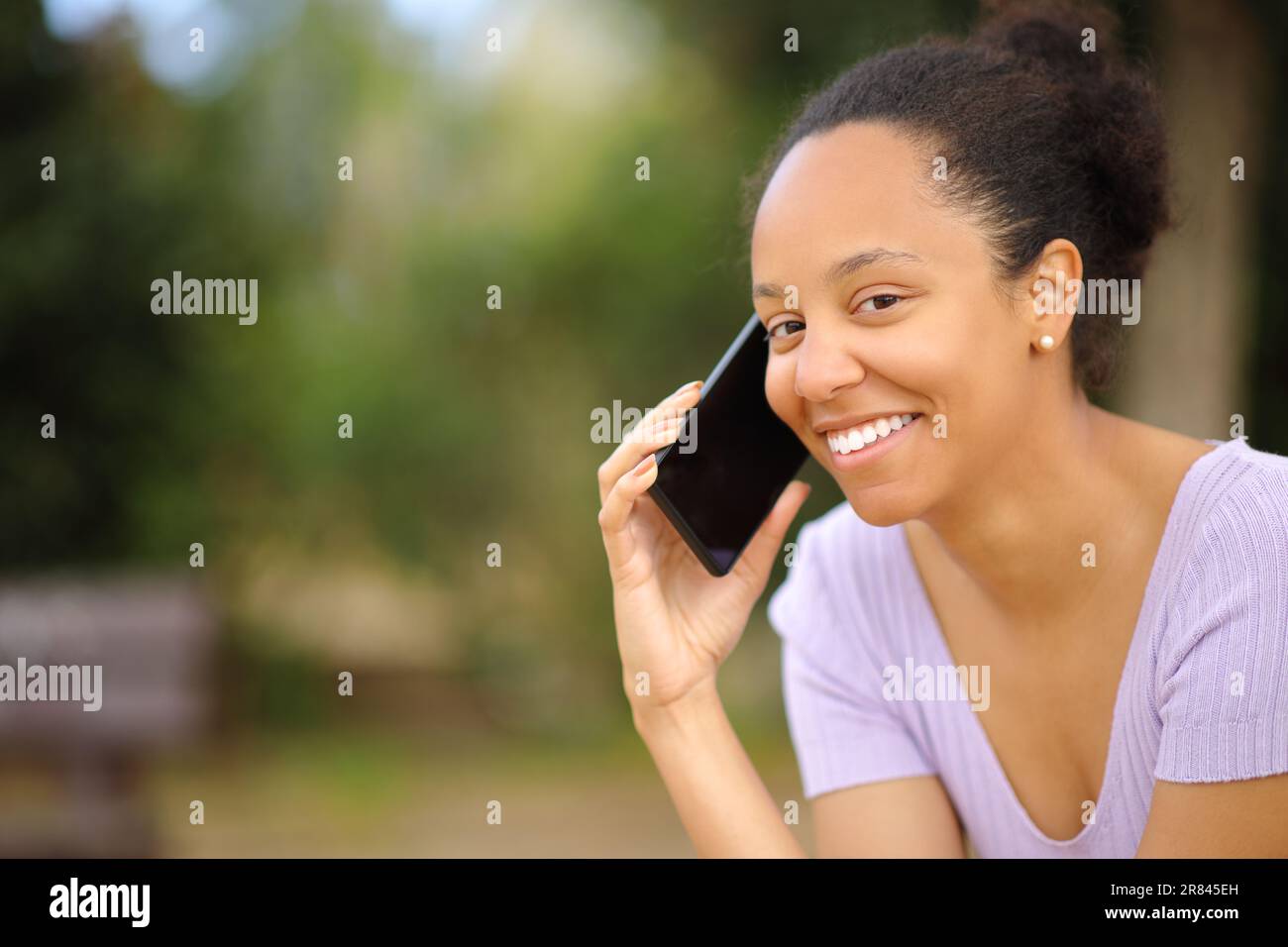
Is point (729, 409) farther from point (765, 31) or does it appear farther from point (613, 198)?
point (613, 198)

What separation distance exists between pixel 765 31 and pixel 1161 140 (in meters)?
4.40

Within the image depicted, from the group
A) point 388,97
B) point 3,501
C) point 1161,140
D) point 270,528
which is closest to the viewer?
point 1161,140

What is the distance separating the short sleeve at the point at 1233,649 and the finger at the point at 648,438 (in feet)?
2.74

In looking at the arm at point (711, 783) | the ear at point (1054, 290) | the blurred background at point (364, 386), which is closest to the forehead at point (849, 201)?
the ear at point (1054, 290)

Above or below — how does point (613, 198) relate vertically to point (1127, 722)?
above

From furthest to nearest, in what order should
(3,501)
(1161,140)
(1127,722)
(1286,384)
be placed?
(3,501)
(1286,384)
(1161,140)
(1127,722)

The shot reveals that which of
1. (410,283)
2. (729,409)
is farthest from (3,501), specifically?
(729,409)

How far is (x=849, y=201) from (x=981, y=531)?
595 millimetres

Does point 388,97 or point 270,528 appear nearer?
point 270,528

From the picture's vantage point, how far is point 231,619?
8062 mm

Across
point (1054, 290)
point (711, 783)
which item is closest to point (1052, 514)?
point (1054, 290)
